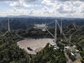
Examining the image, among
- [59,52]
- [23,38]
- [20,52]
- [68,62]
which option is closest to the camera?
[68,62]

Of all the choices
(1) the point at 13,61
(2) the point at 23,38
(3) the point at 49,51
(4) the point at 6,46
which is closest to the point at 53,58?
(3) the point at 49,51

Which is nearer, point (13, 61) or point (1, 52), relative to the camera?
point (13, 61)

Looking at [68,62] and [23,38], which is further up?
[68,62]

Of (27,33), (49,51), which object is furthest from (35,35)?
(49,51)

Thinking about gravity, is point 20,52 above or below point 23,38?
above

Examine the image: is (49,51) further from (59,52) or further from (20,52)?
(20,52)

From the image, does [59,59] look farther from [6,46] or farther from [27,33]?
[27,33]

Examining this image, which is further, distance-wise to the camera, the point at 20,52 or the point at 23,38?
the point at 23,38

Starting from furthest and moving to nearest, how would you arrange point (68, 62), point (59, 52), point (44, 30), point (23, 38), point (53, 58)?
point (44, 30)
point (23, 38)
point (59, 52)
point (53, 58)
point (68, 62)

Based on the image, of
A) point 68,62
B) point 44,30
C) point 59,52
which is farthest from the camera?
point 44,30
